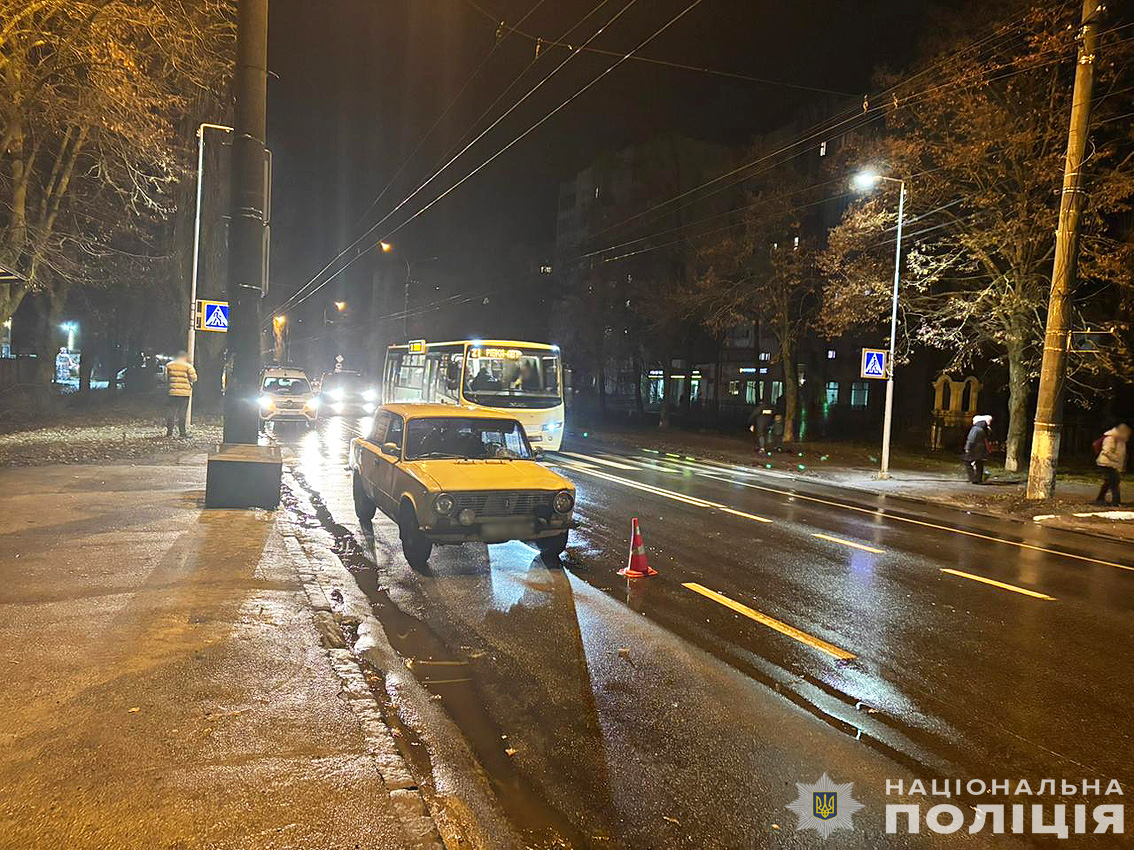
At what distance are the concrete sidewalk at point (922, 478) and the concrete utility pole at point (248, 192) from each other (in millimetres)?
13676

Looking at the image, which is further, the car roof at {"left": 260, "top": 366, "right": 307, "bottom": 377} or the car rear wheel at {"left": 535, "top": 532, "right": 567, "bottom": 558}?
the car roof at {"left": 260, "top": 366, "right": 307, "bottom": 377}

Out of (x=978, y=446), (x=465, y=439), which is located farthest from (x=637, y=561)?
(x=978, y=446)

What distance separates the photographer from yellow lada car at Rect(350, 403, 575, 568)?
8289 millimetres

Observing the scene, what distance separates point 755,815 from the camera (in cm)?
390

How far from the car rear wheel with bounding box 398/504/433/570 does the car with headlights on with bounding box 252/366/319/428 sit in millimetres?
19666

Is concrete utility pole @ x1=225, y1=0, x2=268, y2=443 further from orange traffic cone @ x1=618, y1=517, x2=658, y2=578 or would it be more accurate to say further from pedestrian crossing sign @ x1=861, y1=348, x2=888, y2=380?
pedestrian crossing sign @ x1=861, y1=348, x2=888, y2=380

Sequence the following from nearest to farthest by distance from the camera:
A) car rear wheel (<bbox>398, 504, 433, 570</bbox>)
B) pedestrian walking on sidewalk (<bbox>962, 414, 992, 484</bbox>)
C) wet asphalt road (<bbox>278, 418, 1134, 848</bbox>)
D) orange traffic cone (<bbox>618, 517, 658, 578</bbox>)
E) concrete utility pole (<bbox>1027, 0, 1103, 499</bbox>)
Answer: wet asphalt road (<bbox>278, 418, 1134, 848</bbox>) → car rear wheel (<bbox>398, 504, 433, 570</bbox>) → orange traffic cone (<bbox>618, 517, 658, 578</bbox>) → concrete utility pole (<bbox>1027, 0, 1103, 499</bbox>) → pedestrian walking on sidewalk (<bbox>962, 414, 992, 484</bbox>)

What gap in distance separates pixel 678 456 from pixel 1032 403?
61.2 feet

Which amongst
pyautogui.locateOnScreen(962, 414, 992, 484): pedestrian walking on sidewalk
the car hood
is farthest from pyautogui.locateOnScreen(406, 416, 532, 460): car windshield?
pyautogui.locateOnScreen(962, 414, 992, 484): pedestrian walking on sidewalk

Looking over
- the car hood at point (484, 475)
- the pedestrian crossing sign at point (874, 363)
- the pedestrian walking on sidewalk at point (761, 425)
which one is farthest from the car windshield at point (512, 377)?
the car hood at point (484, 475)

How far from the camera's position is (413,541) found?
8.67m

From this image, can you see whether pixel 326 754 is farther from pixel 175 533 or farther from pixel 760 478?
pixel 760 478

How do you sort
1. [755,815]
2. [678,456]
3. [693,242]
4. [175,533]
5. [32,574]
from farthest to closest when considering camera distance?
[693,242] < [678,456] < [175,533] < [32,574] < [755,815]

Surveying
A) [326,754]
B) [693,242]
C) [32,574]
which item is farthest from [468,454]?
[693,242]
